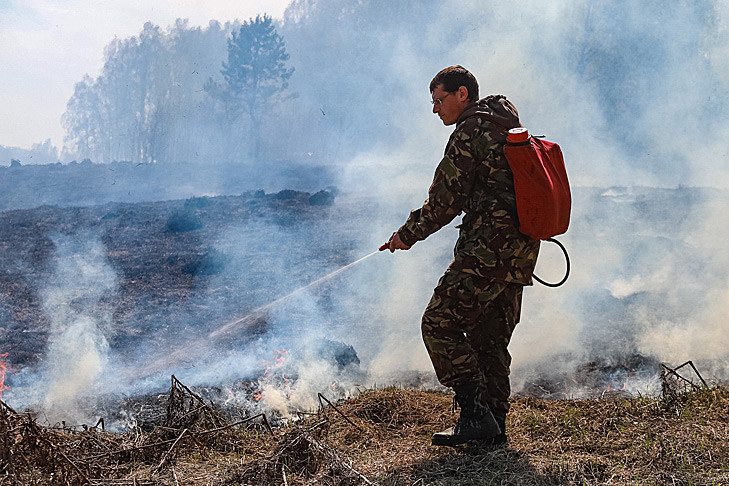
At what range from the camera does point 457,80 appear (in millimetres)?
3422

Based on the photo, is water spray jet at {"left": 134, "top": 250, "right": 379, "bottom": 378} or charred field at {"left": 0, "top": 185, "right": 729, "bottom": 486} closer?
charred field at {"left": 0, "top": 185, "right": 729, "bottom": 486}

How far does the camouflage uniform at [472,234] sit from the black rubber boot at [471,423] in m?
0.06

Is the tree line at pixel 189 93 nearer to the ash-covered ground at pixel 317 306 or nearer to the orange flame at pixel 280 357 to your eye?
the ash-covered ground at pixel 317 306

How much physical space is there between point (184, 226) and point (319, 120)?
24.4 feet

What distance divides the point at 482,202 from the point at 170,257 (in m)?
9.57

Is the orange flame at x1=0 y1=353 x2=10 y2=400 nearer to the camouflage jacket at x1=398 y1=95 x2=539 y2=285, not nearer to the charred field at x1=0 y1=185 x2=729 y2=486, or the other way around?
the charred field at x1=0 y1=185 x2=729 y2=486

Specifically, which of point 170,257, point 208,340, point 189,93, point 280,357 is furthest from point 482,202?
point 189,93

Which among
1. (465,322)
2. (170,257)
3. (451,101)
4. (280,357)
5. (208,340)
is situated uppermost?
(170,257)

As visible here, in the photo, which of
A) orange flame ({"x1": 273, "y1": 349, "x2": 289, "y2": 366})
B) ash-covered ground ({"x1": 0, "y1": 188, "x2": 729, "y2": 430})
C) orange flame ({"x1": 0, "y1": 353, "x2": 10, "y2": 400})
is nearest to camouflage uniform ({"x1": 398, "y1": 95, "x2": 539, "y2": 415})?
ash-covered ground ({"x1": 0, "y1": 188, "x2": 729, "y2": 430})

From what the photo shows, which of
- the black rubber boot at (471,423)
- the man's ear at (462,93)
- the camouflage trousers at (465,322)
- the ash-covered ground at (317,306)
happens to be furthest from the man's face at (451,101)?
the ash-covered ground at (317,306)

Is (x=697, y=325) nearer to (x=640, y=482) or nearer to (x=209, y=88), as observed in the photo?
(x=640, y=482)

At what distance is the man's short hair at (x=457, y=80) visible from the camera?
3412mm

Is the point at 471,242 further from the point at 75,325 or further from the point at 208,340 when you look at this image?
the point at 75,325

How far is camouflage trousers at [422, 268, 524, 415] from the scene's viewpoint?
10.8 ft
